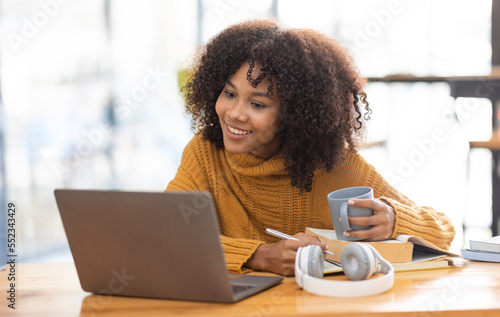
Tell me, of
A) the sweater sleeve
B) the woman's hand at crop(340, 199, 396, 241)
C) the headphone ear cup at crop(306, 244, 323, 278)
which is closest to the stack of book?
the sweater sleeve

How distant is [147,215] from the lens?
96 cm

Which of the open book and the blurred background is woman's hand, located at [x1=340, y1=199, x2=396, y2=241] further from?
the blurred background

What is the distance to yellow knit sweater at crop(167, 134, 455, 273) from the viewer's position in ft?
5.16

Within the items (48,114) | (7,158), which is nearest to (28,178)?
(7,158)

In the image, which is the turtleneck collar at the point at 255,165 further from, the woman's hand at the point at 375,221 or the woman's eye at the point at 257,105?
the woman's hand at the point at 375,221

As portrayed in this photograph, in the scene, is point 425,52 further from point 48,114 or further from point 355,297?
point 355,297

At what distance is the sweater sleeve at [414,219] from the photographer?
134cm

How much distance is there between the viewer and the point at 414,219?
1.39 meters

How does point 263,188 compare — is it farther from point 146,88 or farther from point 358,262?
point 146,88

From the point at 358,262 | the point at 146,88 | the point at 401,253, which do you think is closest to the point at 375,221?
the point at 401,253

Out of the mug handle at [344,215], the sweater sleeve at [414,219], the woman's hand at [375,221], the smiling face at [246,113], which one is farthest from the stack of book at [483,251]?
the smiling face at [246,113]

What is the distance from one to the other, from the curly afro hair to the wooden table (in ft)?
1.62

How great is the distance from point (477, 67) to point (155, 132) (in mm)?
2505

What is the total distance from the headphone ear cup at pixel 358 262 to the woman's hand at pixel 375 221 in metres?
0.16
